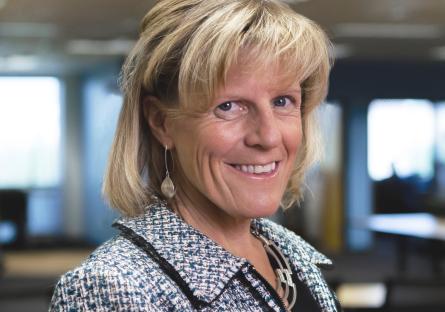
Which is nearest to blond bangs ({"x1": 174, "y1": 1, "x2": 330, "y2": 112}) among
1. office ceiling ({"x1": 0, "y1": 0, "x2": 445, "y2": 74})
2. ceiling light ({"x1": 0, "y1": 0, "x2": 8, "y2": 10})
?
office ceiling ({"x1": 0, "y1": 0, "x2": 445, "y2": 74})

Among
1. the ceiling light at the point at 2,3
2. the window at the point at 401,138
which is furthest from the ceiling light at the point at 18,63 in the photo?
the window at the point at 401,138

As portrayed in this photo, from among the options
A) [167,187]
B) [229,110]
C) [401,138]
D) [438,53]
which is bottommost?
[401,138]

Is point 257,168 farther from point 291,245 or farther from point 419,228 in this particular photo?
point 419,228

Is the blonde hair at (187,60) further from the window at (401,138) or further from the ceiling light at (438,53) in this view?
the window at (401,138)

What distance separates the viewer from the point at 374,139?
12.4 m

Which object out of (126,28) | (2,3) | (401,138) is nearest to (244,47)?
(2,3)

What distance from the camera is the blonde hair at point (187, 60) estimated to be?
3.49ft

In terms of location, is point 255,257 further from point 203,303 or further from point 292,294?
point 203,303

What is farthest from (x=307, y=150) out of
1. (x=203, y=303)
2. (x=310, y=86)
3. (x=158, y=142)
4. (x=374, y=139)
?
(x=374, y=139)

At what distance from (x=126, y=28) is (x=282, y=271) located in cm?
730

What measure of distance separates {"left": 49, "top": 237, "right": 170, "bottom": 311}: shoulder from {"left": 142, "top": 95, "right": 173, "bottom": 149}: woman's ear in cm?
21

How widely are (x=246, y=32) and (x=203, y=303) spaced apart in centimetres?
34

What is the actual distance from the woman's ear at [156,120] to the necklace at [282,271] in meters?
0.26

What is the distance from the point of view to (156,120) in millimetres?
1165
